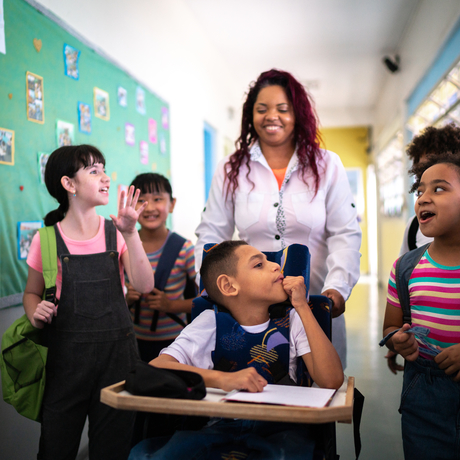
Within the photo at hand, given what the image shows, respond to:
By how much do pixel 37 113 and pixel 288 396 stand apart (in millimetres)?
1698

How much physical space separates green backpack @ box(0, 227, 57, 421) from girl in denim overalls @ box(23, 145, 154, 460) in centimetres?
5

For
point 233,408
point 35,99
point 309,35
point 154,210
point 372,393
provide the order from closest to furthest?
1. point 233,408
2. point 35,99
3. point 154,210
4. point 372,393
5. point 309,35

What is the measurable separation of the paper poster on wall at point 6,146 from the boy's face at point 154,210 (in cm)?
62

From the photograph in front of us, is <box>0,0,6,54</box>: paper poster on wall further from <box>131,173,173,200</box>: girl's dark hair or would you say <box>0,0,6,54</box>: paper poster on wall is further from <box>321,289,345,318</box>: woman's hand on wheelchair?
<box>321,289,345,318</box>: woman's hand on wheelchair

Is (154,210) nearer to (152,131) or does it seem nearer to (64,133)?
(64,133)

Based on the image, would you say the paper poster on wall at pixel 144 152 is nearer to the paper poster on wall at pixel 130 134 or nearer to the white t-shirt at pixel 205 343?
the paper poster on wall at pixel 130 134

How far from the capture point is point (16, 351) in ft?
4.92

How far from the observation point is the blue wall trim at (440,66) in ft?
12.1

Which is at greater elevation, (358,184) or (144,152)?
(358,184)

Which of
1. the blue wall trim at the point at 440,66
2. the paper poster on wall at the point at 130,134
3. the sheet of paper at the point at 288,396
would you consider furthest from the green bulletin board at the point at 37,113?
the blue wall trim at the point at 440,66

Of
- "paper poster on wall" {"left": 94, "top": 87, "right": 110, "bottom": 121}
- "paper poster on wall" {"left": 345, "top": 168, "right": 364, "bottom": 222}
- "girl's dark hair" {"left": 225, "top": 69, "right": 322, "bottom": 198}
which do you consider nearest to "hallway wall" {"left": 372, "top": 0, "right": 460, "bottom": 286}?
"paper poster on wall" {"left": 345, "top": 168, "right": 364, "bottom": 222}

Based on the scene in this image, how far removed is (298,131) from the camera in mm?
1939

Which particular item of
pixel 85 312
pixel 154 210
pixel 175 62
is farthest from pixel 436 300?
pixel 175 62

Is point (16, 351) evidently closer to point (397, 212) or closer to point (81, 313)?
point (81, 313)
